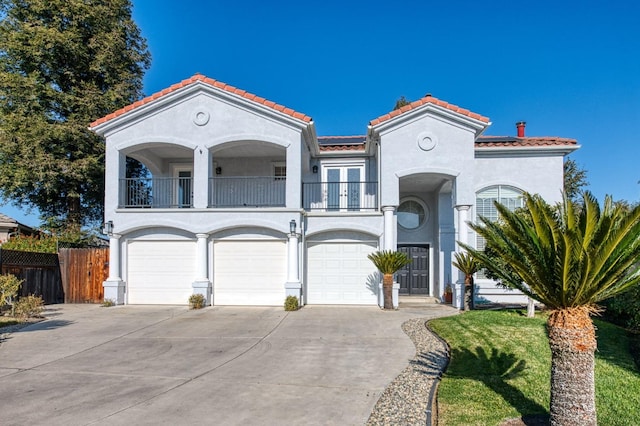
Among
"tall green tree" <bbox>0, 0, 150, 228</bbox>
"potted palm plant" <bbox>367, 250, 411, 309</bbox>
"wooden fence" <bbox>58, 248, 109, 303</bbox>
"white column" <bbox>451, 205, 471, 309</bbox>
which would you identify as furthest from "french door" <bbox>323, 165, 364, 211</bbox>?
"tall green tree" <bbox>0, 0, 150, 228</bbox>

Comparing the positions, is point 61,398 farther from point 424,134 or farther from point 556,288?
point 424,134

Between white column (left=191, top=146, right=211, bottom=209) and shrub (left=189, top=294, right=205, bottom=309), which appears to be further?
white column (left=191, top=146, right=211, bottom=209)

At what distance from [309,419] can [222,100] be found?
1197 centimetres

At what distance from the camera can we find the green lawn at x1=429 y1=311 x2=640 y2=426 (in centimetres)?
492

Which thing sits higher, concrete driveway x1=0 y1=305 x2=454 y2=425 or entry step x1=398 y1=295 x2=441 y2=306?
concrete driveway x1=0 y1=305 x2=454 y2=425

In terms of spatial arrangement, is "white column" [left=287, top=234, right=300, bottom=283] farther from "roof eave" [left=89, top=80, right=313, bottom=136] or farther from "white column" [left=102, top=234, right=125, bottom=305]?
"white column" [left=102, top=234, right=125, bottom=305]

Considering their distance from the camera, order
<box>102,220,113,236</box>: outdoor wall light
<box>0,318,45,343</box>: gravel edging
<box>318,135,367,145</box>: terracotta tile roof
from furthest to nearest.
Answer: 1. <box>318,135,367,145</box>: terracotta tile roof
2. <box>102,220,113,236</box>: outdoor wall light
3. <box>0,318,45,343</box>: gravel edging

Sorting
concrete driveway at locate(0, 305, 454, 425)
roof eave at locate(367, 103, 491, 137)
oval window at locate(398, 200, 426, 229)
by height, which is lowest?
concrete driveway at locate(0, 305, 454, 425)

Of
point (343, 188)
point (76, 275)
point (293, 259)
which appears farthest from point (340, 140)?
point (76, 275)

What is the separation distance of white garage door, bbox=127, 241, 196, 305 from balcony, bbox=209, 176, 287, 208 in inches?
106

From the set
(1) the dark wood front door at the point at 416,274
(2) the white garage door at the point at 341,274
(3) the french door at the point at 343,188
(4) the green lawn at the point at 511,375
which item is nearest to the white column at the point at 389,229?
(2) the white garage door at the point at 341,274

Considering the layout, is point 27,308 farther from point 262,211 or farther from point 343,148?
point 343,148

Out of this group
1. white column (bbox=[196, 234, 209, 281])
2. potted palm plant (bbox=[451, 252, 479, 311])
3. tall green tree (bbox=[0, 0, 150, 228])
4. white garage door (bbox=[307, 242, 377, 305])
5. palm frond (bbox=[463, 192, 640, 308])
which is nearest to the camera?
palm frond (bbox=[463, 192, 640, 308])

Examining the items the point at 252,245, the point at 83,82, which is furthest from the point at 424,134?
the point at 83,82
